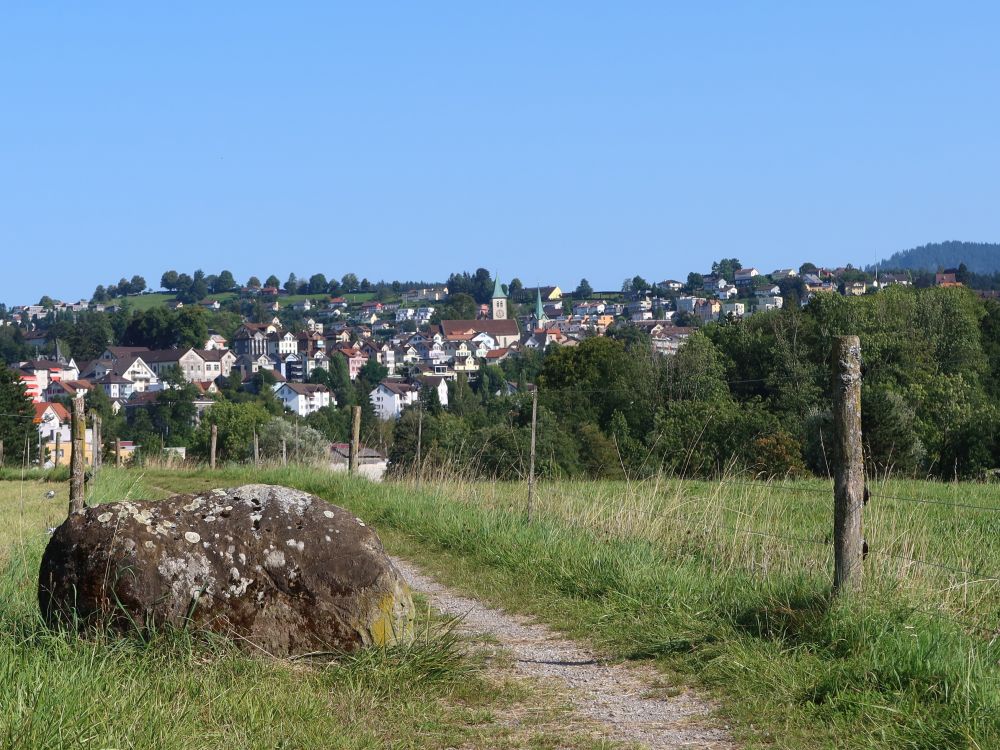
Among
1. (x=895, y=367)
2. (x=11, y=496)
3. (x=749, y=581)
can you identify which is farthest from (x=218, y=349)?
(x=749, y=581)

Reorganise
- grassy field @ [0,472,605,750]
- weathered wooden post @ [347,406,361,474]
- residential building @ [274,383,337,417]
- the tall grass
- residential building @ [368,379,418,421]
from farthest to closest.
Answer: residential building @ [368,379,418,421] → residential building @ [274,383,337,417] → weathered wooden post @ [347,406,361,474] → the tall grass → grassy field @ [0,472,605,750]

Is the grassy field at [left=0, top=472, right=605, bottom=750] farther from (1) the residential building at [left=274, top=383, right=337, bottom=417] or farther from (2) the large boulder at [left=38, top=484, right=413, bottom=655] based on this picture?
(1) the residential building at [left=274, top=383, right=337, bottom=417]

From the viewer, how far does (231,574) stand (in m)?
6.53

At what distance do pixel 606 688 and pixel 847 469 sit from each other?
6.54 feet

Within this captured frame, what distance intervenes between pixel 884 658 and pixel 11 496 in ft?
61.6

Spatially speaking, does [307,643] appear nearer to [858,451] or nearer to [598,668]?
[598,668]

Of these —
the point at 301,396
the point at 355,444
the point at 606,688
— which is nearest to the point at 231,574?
the point at 606,688

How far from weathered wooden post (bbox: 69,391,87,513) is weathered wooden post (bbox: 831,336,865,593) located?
6.40 metres

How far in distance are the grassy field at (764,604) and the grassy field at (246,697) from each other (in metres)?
1.08

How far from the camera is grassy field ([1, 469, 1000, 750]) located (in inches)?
217

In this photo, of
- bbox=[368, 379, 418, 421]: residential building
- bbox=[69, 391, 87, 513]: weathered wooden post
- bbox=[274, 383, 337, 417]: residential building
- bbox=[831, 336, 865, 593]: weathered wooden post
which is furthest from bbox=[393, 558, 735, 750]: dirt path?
bbox=[368, 379, 418, 421]: residential building

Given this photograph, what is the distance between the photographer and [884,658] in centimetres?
595

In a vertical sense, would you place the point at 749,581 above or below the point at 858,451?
below

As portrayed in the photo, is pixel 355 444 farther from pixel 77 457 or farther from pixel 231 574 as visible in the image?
pixel 231 574
